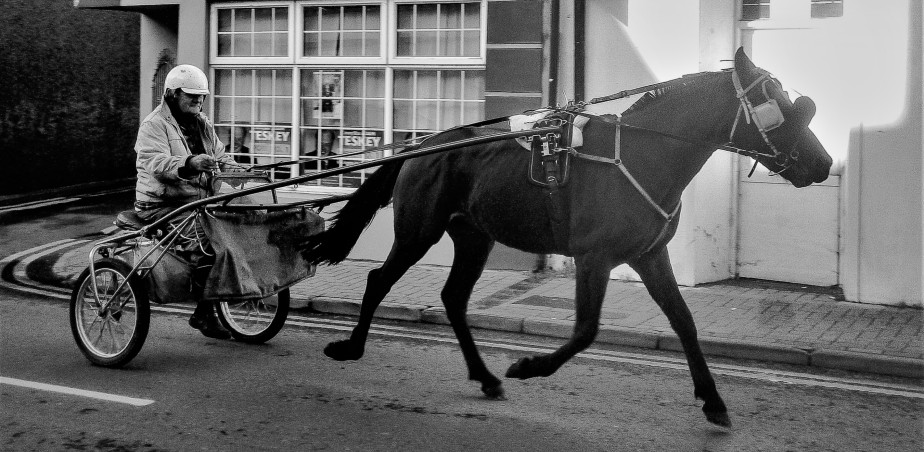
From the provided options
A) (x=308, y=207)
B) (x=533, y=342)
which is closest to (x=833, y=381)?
(x=533, y=342)

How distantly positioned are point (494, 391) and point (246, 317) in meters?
2.57

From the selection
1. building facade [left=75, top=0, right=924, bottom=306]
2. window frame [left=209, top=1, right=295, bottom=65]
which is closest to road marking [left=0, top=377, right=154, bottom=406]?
building facade [left=75, top=0, right=924, bottom=306]

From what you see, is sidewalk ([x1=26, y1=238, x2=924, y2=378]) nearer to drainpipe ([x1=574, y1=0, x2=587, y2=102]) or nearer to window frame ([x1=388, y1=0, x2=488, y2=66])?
drainpipe ([x1=574, y1=0, x2=587, y2=102])

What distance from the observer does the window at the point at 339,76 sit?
1184 centimetres

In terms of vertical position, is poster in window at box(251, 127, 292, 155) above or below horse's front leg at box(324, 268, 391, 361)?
above

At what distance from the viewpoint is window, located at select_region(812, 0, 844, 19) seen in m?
10.1

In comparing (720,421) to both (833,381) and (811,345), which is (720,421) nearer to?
(833,381)

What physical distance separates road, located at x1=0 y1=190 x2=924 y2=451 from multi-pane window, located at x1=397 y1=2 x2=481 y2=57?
434 cm

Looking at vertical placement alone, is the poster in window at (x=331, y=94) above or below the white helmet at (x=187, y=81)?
above

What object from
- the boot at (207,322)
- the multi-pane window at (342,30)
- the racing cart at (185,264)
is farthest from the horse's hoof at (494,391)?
the multi-pane window at (342,30)

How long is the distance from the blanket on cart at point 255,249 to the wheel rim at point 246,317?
2.27 ft

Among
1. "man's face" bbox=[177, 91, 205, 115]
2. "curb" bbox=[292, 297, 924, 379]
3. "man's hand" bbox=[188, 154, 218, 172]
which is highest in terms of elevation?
"man's face" bbox=[177, 91, 205, 115]

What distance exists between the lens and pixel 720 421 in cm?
587

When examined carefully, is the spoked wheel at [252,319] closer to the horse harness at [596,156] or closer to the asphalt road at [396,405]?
the asphalt road at [396,405]
